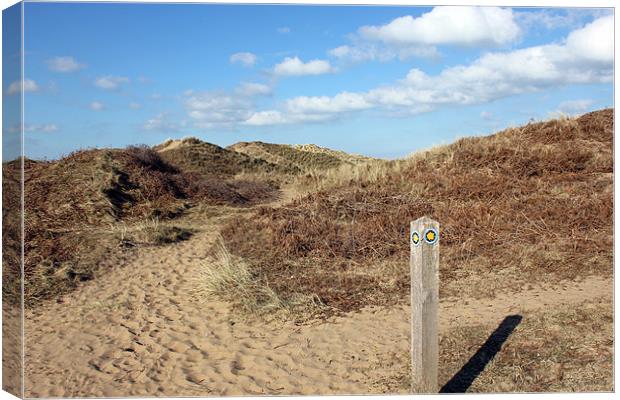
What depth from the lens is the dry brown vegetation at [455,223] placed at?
26.0 feet

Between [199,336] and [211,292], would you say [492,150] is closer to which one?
[211,292]

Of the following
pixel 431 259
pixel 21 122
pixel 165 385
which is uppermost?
pixel 21 122

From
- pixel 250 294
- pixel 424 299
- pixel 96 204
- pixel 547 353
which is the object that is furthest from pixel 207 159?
pixel 424 299

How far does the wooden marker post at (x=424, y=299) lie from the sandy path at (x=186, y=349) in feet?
1.89

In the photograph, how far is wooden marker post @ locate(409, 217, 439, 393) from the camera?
378 cm

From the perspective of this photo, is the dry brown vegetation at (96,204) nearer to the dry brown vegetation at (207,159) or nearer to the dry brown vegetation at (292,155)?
the dry brown vegetation at (207,159)

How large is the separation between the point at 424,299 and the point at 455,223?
6.23 m

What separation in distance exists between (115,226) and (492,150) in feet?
32.7

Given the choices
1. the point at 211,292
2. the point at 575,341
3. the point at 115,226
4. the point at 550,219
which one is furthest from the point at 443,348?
the point at 115,226

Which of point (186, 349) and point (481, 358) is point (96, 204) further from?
point (481, 358)

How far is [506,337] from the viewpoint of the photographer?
17.8 feet

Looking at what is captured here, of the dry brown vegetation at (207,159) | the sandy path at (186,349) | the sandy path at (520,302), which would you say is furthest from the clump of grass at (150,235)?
the dry brown vegetation at (207,159)

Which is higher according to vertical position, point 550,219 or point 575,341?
point 550,219

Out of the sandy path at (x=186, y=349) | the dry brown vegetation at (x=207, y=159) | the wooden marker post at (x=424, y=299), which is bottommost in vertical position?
the sandy path at (x=186, y=349)
